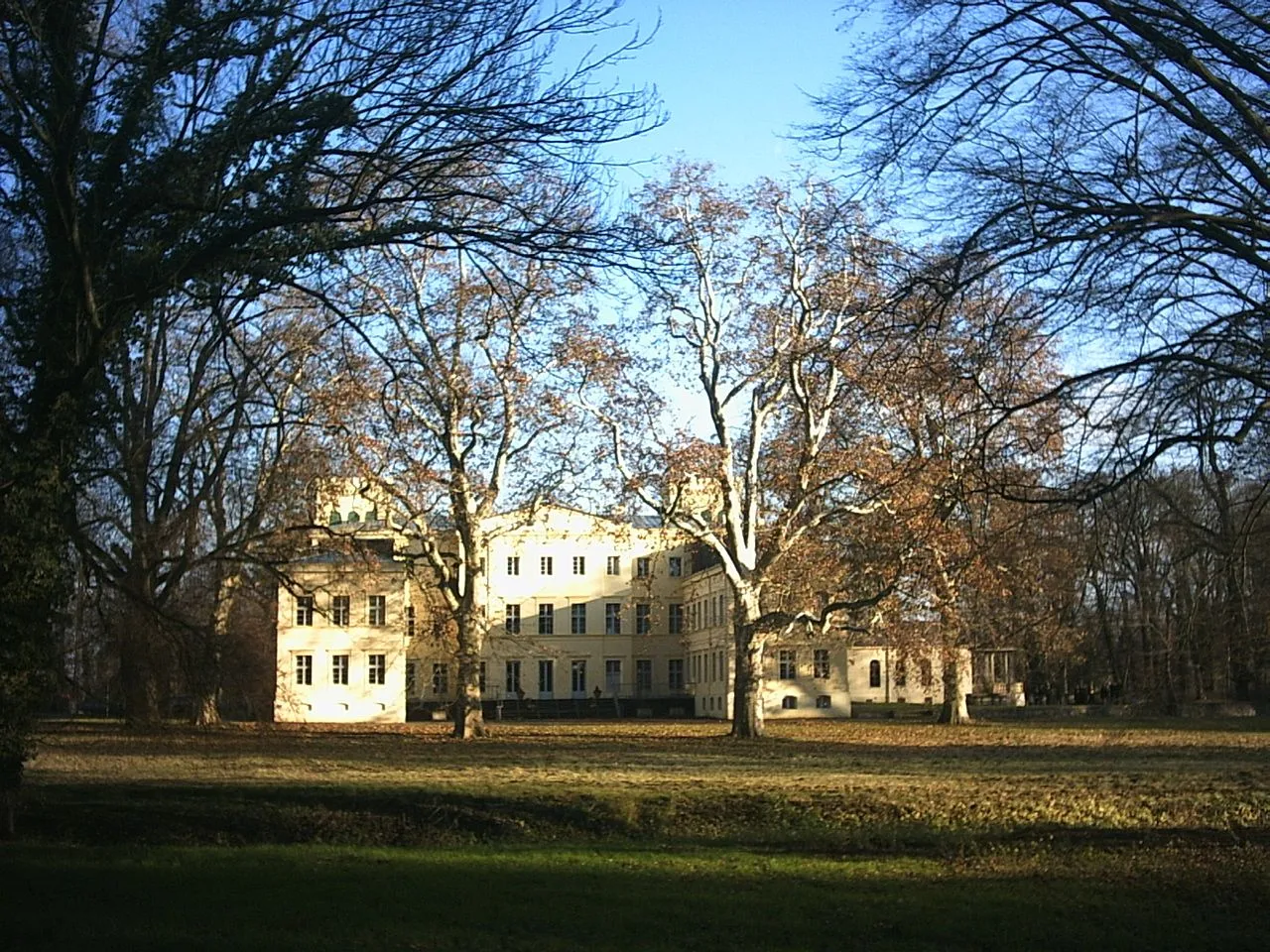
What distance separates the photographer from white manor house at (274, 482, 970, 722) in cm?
5522

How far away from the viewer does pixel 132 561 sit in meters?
28.6

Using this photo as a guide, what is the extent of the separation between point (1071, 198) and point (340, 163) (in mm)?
6760

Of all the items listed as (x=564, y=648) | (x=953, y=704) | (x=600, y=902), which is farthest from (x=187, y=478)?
(x=564, y=648)

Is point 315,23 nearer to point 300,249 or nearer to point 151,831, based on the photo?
point 300,249

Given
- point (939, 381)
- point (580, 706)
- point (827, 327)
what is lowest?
point (580, 706)

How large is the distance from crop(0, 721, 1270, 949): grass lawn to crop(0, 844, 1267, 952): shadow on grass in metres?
0.04

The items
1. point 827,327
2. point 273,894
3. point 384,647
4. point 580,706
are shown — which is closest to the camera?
point 273,894

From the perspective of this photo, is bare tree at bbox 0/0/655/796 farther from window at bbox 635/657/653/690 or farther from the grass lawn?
window at bbox 635/657/653/690

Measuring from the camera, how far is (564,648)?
84188 mm

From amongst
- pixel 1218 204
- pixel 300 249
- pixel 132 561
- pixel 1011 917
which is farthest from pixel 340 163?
pixel 132 561

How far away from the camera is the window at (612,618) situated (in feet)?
279

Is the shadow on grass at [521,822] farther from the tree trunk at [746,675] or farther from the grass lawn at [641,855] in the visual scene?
the tree trunk at [746,675]

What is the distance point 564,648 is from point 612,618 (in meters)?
3.49

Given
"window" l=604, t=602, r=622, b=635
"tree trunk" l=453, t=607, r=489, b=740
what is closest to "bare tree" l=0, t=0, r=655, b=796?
"tree trunk" l=453, t=607, r=489, b=740
